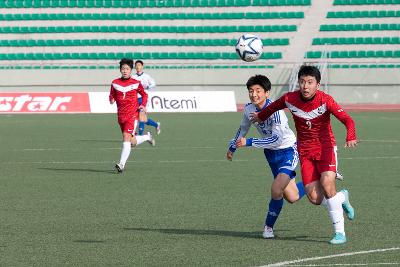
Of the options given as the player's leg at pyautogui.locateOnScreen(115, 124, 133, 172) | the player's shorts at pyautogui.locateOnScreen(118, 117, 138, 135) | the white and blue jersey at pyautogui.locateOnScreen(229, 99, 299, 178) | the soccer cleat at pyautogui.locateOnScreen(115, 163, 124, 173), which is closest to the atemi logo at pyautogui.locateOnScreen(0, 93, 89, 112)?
the player's shorts at pyautogui.locateOnScreen(118, 117, 138, 135)

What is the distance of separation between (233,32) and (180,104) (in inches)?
322

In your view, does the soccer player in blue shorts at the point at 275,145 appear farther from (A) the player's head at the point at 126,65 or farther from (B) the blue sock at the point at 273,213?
(A) the player's head at the point at 126,65

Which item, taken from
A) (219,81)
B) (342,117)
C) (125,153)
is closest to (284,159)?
(342,117)

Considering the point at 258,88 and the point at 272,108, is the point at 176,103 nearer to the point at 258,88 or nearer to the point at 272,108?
the point at 258,88

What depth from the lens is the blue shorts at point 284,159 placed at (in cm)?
937

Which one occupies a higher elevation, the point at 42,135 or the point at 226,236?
the point at 226,236

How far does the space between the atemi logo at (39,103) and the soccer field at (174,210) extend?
50.1 feet

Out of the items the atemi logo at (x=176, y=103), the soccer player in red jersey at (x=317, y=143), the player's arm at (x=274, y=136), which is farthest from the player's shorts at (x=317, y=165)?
the atemi logo at (x=176, y=103)

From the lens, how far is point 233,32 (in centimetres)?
4478

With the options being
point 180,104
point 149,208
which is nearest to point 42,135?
point 180,104

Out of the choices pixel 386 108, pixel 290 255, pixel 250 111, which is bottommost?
pixel 386 108

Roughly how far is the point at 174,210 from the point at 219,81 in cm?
3245

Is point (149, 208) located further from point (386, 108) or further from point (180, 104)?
point (386, 108)

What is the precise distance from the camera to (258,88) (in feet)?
30.4
